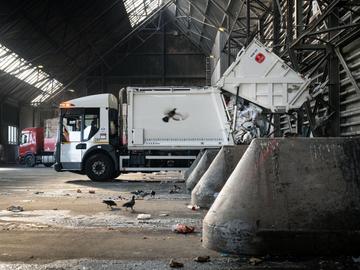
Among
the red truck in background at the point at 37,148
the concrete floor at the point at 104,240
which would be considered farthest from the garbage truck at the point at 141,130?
the red truck in background at the point at 37,148

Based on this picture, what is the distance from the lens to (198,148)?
18875 mm

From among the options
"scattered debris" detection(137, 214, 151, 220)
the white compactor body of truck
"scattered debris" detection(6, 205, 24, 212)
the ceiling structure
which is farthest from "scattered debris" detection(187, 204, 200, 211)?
the ceiling structure

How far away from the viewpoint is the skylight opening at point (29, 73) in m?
33.7

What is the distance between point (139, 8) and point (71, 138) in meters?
24.3

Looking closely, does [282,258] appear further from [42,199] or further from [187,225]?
[42,199]

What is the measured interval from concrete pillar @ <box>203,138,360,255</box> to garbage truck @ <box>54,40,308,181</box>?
40.1 ft

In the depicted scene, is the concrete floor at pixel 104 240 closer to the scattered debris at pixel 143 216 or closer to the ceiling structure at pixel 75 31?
the scattered debris at pixel 143 216

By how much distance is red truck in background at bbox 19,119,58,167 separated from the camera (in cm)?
3734

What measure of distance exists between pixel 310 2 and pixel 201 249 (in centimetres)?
1089

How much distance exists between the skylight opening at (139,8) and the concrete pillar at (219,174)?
28.1 m

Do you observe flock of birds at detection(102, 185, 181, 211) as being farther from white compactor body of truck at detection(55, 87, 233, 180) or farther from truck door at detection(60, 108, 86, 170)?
truck door at detection(60, 108, 86, 170)

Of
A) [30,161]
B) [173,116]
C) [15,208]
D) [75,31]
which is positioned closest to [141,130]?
[173,116]

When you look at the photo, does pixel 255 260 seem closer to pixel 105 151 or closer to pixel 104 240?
pixel 104 240

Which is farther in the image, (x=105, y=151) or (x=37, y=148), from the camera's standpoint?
(x=37, y=148)
